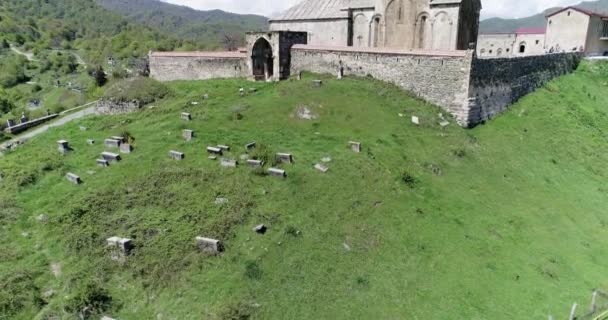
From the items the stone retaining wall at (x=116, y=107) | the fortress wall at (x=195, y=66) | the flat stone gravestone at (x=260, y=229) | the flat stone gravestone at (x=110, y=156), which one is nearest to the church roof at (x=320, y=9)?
the fortress wall at (x=195, y=66)

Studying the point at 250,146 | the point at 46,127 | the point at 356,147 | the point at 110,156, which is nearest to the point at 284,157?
the point at 250,146

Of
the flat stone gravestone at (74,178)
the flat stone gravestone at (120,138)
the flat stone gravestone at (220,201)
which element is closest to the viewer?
the flat stone gravestone at (220,201)

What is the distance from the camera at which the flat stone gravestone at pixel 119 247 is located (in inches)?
522

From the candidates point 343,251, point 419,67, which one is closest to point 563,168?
point 419,67

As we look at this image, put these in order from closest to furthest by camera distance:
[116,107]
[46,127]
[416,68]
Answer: [416,68] < [116,107] < [46,127]

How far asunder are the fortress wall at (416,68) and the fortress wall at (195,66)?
5.73 metres

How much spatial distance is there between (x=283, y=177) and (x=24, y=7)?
177757 mm

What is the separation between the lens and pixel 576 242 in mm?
17484

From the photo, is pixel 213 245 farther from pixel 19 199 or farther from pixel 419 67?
pixel 419 67

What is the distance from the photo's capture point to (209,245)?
13.3m

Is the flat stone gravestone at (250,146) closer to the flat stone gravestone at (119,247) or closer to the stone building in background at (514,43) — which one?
the flat stone gravestone at (119,247)

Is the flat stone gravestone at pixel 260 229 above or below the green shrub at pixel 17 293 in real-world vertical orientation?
above

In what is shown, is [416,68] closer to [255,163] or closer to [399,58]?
[399,58]

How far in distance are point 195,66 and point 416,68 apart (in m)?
16.6
